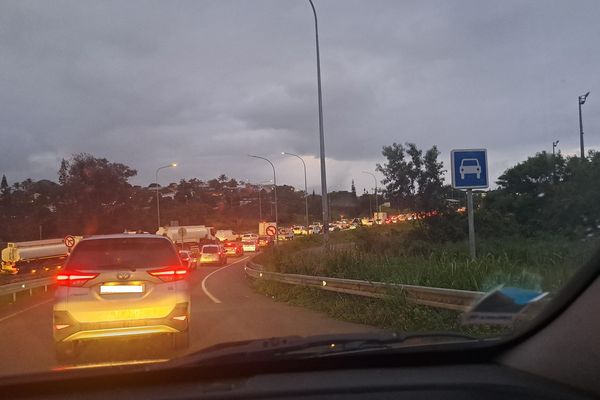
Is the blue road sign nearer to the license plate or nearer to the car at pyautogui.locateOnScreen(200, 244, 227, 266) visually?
the license plate

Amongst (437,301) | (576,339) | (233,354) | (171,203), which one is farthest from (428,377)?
(171,203)

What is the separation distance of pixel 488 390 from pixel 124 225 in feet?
154

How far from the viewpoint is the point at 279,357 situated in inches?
147

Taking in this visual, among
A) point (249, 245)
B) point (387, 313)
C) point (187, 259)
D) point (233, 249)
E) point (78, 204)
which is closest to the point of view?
point (387, 313)

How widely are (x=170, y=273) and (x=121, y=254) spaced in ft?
2.36

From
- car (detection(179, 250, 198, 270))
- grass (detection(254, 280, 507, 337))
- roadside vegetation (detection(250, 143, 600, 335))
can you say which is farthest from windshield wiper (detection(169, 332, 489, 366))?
car (detection(179, 250, 198, 270))

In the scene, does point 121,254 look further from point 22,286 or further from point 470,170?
point 22,286

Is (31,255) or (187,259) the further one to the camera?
(31,255)

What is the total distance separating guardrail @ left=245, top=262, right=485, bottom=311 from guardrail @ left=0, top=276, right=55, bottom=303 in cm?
809

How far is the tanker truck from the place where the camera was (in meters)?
32.6

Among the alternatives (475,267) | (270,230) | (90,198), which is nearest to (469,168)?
(475,267)

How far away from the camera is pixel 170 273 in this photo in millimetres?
8023

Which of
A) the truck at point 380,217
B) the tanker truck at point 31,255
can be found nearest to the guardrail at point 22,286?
the tanker truck at point 31,255

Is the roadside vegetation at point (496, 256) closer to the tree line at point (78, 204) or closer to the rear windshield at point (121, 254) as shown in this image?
the rear windshield at point (121, 254)
